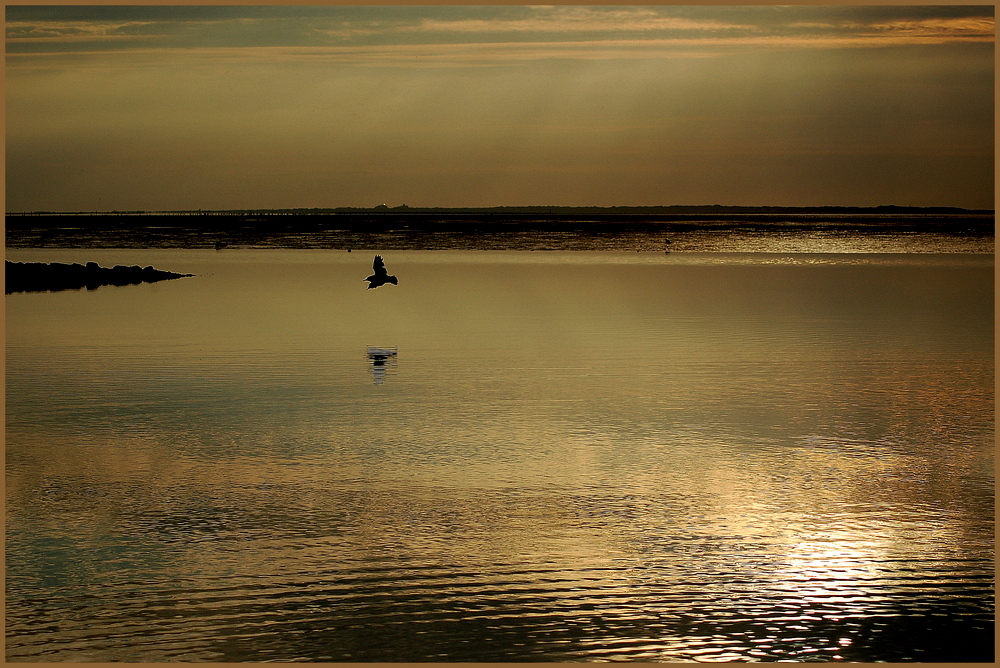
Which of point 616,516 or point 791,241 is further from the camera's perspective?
point 791,241

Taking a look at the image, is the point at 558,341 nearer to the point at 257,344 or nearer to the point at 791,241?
the point at 257,344

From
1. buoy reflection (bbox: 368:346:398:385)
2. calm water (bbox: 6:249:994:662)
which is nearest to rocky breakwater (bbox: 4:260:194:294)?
calm water (bbox: 6:249:994:662)

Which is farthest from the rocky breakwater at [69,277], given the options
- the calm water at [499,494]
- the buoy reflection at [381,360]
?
the buoy reflection at [381,360]

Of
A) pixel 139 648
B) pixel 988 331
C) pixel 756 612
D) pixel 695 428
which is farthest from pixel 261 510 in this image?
pixel 988 331

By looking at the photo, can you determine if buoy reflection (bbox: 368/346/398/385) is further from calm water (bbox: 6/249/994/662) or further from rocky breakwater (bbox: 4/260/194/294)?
rocky breakwater (bbox: 4/260/194/294)

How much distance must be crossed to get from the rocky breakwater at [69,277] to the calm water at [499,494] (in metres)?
12.7

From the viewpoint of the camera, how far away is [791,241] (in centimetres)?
8006

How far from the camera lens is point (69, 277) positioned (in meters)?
38.3

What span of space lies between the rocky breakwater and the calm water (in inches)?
500

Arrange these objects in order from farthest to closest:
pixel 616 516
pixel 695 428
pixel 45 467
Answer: pixel 695 428 → pixel 45 467 → pixel 616 516

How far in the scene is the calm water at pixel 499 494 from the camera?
8102mm

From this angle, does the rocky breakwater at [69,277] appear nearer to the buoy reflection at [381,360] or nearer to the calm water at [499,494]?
the calm water at [499,494]

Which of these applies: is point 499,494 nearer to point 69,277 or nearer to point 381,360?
point 381,360

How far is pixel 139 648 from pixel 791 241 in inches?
2992
